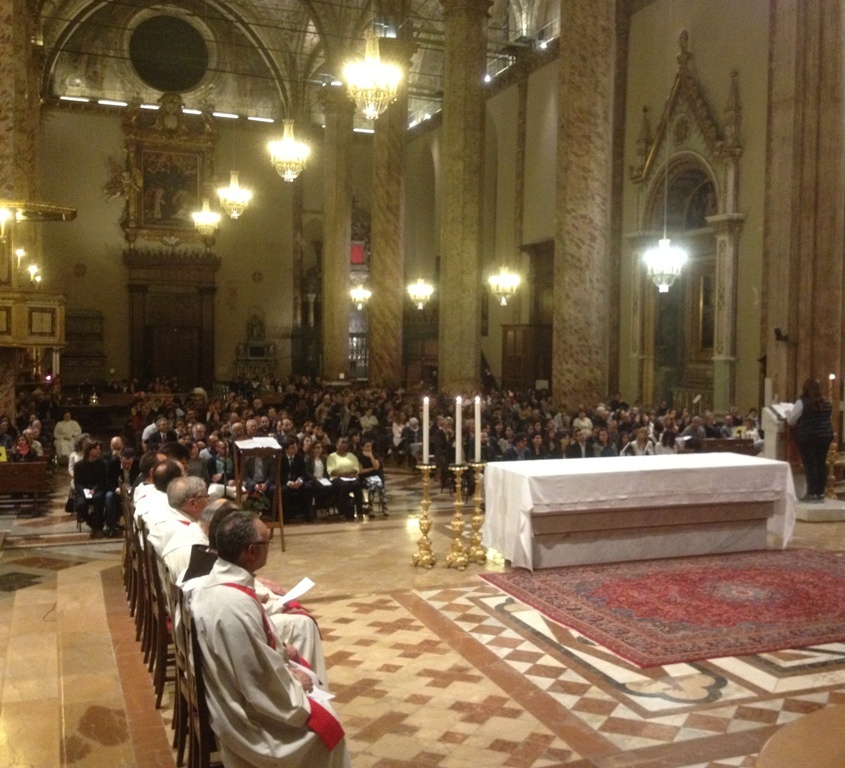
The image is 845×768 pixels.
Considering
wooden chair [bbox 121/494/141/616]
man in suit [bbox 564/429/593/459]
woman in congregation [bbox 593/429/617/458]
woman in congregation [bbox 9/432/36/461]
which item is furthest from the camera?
woman in congregation [bbox 593/429/617/458]

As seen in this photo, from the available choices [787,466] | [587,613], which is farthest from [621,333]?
[587,613]

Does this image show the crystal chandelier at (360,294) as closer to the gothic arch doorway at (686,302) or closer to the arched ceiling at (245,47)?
the arched ceiling at (245,47)

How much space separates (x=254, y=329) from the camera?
3188 centimetres

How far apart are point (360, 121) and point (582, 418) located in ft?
76.4

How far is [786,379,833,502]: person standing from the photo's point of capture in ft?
33.6

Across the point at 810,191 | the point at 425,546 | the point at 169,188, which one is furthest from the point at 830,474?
the point at 169,188

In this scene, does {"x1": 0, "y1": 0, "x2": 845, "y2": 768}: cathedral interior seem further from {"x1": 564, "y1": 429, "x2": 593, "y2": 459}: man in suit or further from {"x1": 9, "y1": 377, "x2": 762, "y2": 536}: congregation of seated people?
{"x1": 564, "y1": 429, "x2": 593, "y2": 459}: man in suit

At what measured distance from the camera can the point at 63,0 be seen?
2898 cm

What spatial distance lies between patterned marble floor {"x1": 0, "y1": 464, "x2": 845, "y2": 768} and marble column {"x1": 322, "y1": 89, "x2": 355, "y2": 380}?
1846 cm

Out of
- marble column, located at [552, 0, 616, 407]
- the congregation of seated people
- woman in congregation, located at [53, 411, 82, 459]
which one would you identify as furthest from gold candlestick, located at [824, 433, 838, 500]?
Result: woman in congregation, located at [53, 411, 82, 459]

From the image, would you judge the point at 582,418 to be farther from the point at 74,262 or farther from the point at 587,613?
the point at 74,262

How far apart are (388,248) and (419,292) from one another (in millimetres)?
8812

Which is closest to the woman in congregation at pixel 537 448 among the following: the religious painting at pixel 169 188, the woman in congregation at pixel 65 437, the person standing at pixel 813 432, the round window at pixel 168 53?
the person standing at pixel 813 432

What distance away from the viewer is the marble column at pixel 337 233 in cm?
2570
